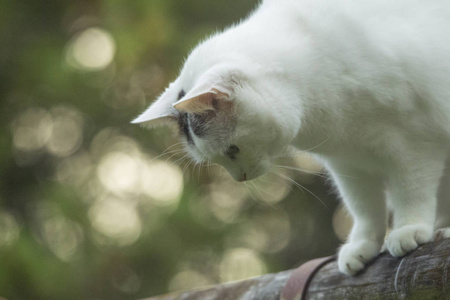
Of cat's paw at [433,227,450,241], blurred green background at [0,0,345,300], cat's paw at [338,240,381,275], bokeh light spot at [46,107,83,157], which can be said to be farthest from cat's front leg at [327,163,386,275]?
bokeh light spot at [46,107,83,157]

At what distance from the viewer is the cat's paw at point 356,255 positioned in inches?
53.4

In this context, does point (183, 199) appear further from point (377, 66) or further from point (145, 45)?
point (377, 66)

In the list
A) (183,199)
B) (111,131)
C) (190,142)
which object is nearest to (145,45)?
(111,131)

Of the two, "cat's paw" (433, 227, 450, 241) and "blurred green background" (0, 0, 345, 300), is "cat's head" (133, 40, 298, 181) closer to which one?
"cat's paw" (433, 227, 450, 241)

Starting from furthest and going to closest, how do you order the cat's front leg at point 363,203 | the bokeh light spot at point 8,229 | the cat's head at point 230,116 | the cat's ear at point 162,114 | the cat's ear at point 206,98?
the bokeh light spot at point 8,229 < the cat's front leg at point 363,203 < the cat's ear at point 162,114 < the cat's head at point 230,116 < the cat's ear at point 206,98

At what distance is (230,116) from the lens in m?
1.35

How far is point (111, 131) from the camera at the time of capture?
2.98 m

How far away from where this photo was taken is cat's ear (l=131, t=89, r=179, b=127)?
143 centimetres

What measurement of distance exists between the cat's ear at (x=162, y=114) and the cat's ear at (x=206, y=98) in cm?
14

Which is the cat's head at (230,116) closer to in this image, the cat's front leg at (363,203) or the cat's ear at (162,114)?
the cat's ear at (162,114)

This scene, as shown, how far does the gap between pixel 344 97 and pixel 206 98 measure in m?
0.33

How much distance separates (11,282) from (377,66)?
6.11 feet

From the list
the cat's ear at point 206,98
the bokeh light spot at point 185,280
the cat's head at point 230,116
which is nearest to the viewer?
the cat's ear at point 206,98

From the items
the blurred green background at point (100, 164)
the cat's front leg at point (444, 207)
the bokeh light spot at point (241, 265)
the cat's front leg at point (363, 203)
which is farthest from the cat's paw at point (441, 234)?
the bokeh light spot at point (241, 265)
